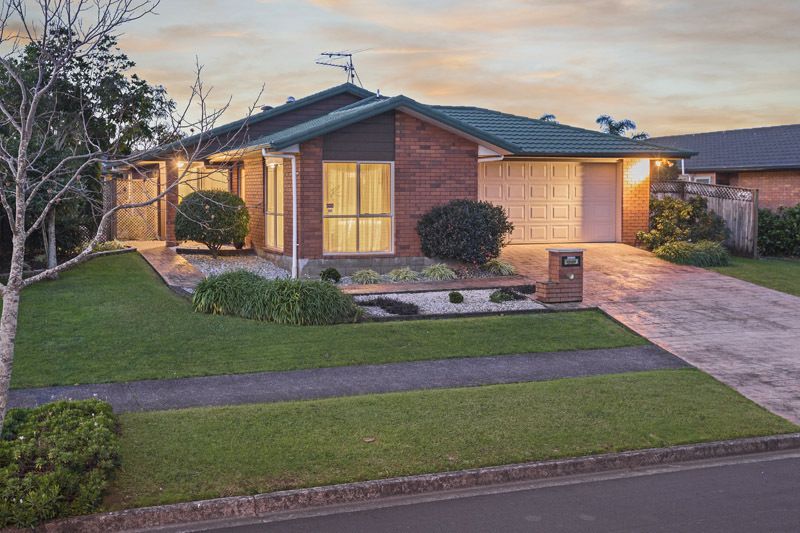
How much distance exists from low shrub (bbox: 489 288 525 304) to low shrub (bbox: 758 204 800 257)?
1142 centimetres

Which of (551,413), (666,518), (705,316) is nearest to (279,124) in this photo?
(705,316)

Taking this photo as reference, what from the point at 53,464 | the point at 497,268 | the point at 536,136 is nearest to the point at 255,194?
the point at 497,268

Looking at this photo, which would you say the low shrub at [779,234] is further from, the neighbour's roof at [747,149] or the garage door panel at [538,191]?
the garage door panel at [538,191]

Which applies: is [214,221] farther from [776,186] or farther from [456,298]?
[776,186]

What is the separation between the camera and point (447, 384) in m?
10.8

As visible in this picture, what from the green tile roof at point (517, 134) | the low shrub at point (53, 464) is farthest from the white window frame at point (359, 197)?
the low shrub at point (53, 464)

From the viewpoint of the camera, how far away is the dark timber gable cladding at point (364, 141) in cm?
1922

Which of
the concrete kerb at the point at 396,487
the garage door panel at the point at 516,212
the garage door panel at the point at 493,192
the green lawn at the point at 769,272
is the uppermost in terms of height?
the garage door panel at the point at 493,192

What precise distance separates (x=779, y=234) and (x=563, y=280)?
11680 millimetres

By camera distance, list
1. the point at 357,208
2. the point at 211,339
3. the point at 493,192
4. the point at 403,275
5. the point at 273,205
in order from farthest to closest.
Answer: the point at 493,192, the point at 273,205, the point at 357,208, the point at 403,275, the point at 211,339

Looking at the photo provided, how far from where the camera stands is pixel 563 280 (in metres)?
16.1

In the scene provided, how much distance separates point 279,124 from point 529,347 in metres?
15.4

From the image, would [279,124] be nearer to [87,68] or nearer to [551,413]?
[87,68]

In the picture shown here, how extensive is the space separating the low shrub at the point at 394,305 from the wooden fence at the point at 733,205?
1226cm
